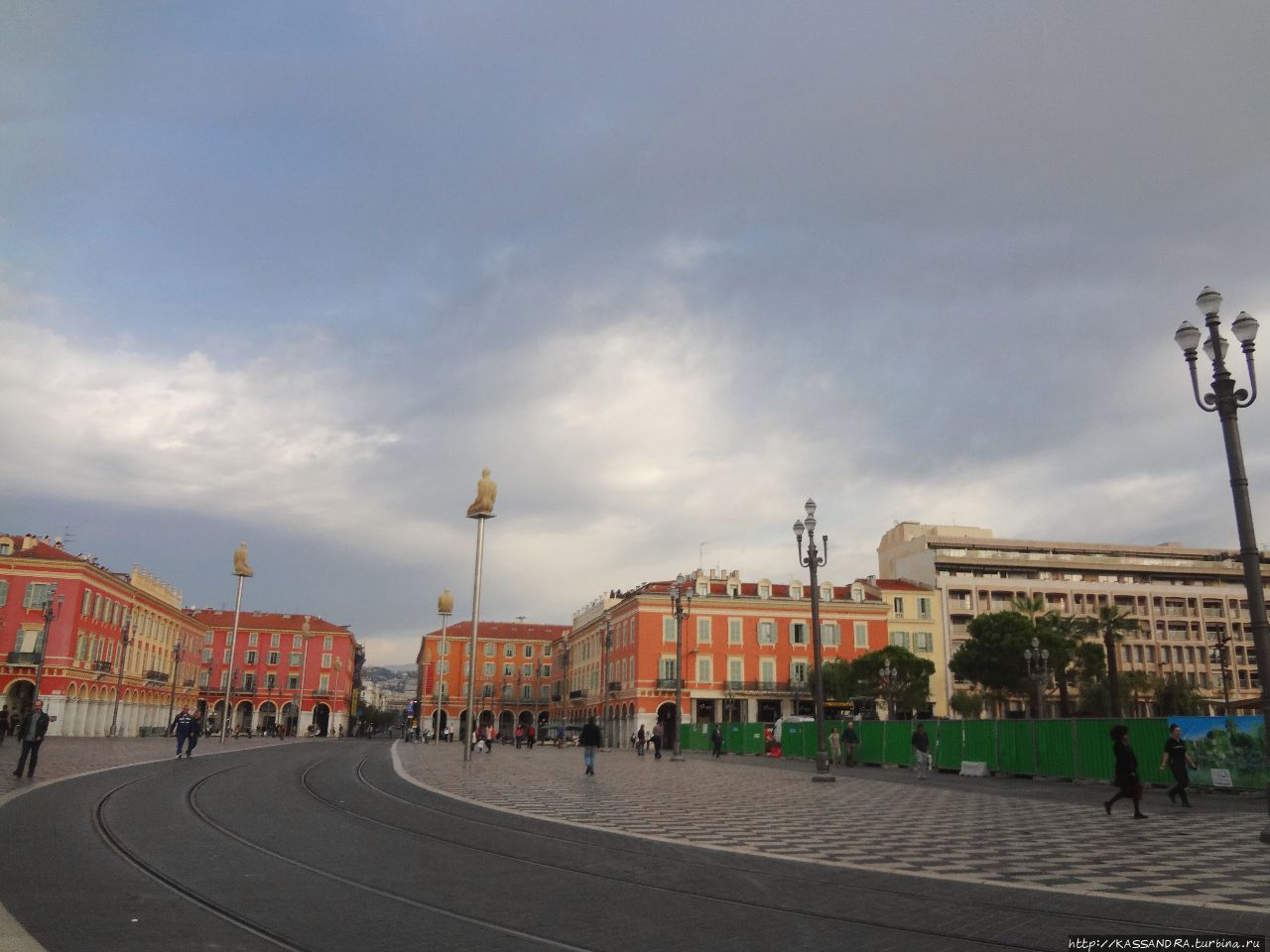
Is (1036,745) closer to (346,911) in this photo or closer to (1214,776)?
(1214,776)

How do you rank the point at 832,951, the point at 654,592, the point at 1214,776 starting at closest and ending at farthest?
1. the point at 832,951
2. the point at 1214,776
3. the point at 654,592

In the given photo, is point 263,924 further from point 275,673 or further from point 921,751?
point 275,673

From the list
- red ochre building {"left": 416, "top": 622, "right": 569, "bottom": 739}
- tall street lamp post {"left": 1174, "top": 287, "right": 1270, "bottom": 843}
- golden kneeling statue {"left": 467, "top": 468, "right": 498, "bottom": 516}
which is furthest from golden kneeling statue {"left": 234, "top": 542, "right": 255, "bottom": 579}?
red ochre building {"left": 416, "top": 622, "right": 569, "bottom": 739}

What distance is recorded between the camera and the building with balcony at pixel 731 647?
65.9 metres

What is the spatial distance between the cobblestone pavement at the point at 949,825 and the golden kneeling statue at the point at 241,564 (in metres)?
18.2

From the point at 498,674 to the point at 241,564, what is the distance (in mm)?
68200

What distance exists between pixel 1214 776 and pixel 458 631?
299 ft

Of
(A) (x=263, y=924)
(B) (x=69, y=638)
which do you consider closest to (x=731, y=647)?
(B) (x=69, y=638)

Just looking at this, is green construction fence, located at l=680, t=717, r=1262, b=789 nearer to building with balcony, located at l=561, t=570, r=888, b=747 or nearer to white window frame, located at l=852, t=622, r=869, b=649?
building with balcony, located at l=561, t=570, r=888, b=747

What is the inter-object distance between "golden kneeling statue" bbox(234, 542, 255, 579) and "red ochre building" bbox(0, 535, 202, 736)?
17554mm

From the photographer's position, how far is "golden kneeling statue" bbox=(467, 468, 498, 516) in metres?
30.1

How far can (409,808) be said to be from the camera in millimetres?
14703

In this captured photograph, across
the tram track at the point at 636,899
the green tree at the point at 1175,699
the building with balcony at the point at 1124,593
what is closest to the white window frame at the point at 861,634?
the building with balcony at the point at 1124,593

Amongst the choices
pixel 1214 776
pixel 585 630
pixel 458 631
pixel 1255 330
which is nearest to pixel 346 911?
pixel 1255 330
